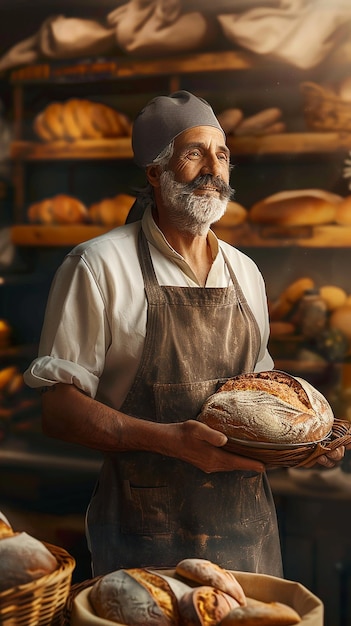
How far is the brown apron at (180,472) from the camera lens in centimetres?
204

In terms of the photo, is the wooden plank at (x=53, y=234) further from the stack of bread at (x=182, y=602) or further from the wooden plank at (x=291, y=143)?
the stack of bread at (x=182, y=602)

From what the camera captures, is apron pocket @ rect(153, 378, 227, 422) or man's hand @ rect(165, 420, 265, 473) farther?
apron pocket @ rect(153, 378, 227, 422)

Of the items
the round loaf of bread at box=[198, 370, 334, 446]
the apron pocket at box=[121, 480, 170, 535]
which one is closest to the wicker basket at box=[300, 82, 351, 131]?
the round loaf of bread at box=[198, 370, 334, 446]

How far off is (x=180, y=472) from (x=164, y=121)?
0.92 m

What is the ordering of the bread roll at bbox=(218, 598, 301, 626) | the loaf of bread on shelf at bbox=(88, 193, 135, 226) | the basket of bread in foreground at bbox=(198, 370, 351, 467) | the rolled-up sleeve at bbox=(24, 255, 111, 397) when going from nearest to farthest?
the bread roll at bbox=(218, 598, 301, 626) → the basket of bread in foreground at bbox=(198, 370, 351, 467) → the rolled-up sleeve at bbox=(24, 255, 111, 397) → the loaf of bread on shelf at bbox=(88, 193, 135, 226)

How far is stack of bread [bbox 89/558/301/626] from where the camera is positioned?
1.32 metres

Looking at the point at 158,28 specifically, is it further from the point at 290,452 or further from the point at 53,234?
the point at 290,452

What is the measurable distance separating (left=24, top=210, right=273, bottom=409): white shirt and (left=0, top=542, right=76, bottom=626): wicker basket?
Result: 0.65 meters

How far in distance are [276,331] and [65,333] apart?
649mm

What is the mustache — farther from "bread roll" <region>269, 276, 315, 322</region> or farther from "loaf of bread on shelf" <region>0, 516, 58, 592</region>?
"loaf of bread on shelf" <region>0, 516, 58, 592</region>

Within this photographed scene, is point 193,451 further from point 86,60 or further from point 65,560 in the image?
point 86,60

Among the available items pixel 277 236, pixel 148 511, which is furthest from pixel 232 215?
pixel 148 511

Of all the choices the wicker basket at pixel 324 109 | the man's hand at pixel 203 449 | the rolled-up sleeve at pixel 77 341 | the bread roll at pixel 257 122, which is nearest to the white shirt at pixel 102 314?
the rolled-up sleeve at pixel 77 341

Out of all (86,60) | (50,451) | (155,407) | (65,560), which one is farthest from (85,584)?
(86,60)
